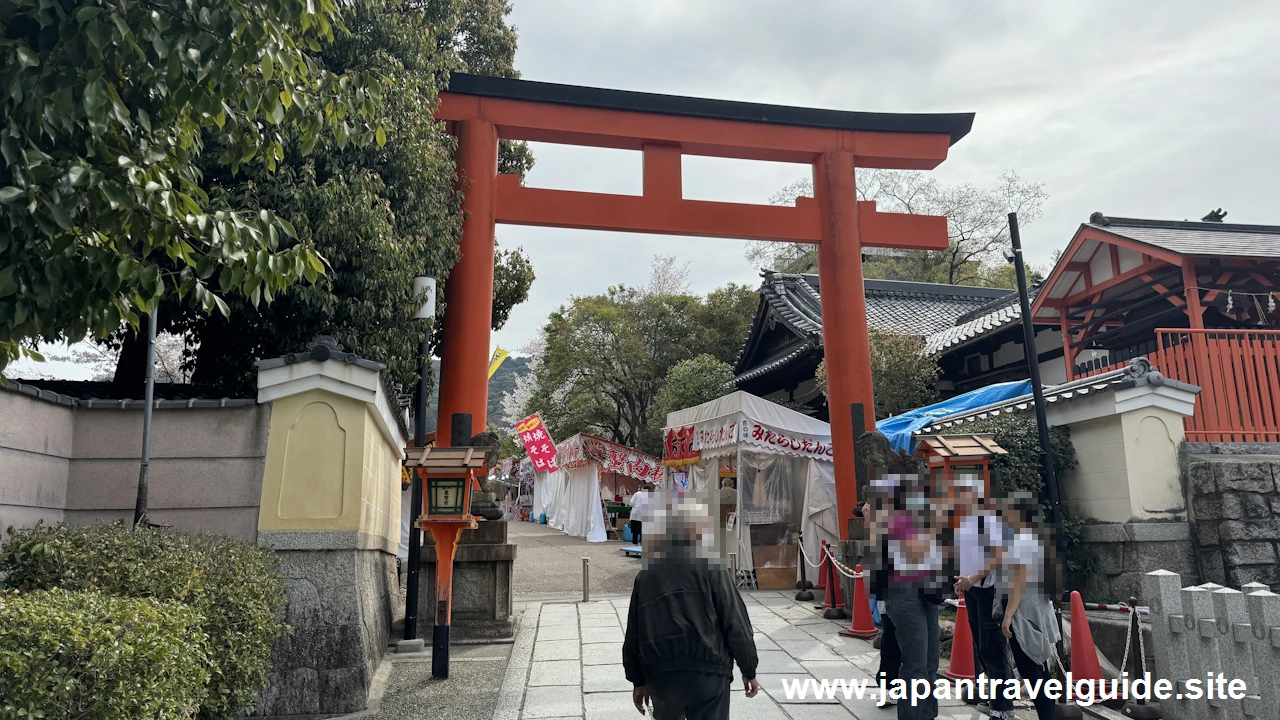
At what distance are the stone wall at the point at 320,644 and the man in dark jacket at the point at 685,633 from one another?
3149 millimetres

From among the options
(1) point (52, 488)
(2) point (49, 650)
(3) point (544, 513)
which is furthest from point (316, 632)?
(3) point (544, 513)

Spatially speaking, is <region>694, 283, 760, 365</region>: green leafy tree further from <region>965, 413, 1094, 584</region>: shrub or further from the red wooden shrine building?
<region>965, 413, 1094, 584</region>: shrub

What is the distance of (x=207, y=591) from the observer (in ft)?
15.5

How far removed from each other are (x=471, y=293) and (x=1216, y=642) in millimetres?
8031

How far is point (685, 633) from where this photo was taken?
368 cm

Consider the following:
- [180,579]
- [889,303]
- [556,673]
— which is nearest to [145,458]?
[180,579]

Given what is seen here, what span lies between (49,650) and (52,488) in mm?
3561

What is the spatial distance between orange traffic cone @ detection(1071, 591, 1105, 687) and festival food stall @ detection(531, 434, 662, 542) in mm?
18045

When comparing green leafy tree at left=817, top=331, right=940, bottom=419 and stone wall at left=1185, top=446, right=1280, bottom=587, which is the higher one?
green leafy tree at left=817, top=331, right=940, bottom=419

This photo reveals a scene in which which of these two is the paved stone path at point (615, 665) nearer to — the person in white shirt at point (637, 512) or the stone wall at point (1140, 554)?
the person in white shirt at point (637, 512)

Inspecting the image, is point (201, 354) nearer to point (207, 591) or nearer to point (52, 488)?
point (52, 488)

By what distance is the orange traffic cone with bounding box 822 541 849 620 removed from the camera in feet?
31.8

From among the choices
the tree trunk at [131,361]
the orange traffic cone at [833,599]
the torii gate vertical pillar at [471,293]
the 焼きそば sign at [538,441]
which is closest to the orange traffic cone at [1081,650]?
the orange traffic cone at [833,599]

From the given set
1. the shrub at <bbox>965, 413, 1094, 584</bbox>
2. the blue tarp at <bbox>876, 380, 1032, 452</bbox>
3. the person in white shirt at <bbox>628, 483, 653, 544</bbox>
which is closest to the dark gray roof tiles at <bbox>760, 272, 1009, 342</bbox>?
the blue tarp at <bbox>876, 380, 1032, 452</bbox>
